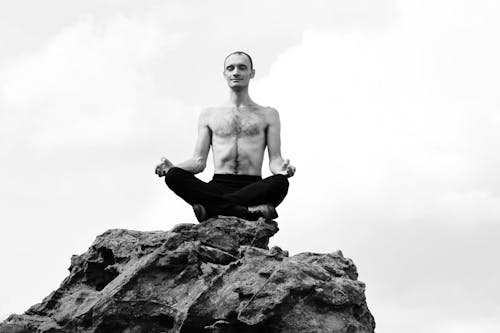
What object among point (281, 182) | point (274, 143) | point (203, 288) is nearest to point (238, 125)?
point (274, 143)

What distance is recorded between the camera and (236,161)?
14133mm

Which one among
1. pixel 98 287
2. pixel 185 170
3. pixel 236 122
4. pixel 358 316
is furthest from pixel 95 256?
pixel 358 316

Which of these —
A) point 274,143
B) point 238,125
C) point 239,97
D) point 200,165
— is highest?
point 239,97

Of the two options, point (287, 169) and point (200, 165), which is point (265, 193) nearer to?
point (287, 169)

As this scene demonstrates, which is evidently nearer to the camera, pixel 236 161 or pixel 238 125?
pixel 236 161

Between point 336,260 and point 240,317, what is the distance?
2122mm

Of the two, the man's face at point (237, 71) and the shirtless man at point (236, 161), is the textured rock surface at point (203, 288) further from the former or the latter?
the man's face at point (237, 71)

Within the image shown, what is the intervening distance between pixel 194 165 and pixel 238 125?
82cm

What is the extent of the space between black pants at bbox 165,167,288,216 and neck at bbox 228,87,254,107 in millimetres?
1371

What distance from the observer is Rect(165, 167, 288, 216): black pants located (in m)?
13.5

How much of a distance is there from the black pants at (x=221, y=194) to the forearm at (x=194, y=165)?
0.39m

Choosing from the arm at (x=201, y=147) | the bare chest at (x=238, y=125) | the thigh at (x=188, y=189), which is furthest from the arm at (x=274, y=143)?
the thigh at (x=188, y=189)

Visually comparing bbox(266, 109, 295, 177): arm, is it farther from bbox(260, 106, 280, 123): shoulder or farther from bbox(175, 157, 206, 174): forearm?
bbox(175, 157, 206, 174): forearm

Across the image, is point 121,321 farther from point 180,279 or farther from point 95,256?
point 95,256
